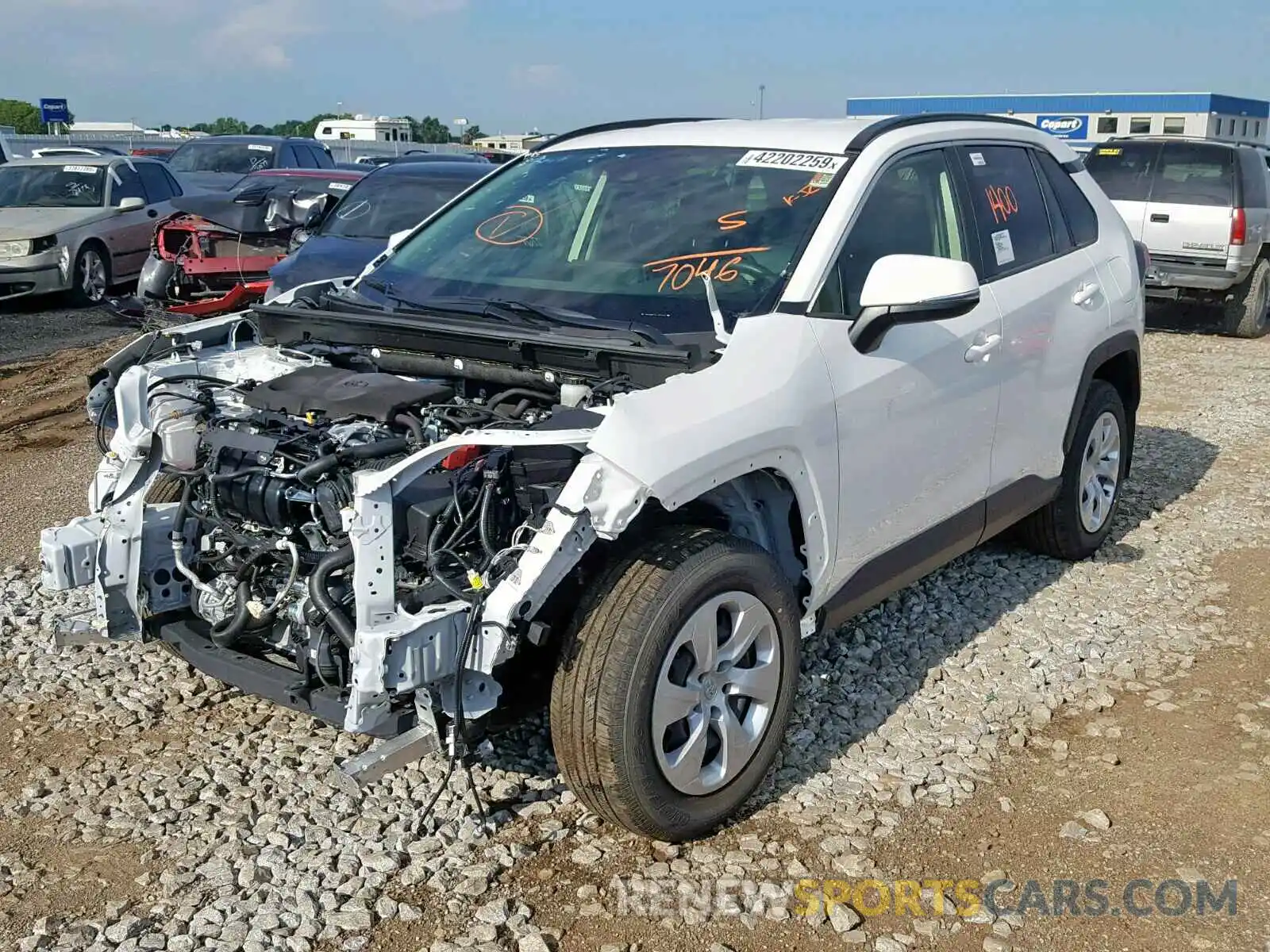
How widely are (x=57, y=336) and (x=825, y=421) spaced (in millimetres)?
10020

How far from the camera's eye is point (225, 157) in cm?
1784

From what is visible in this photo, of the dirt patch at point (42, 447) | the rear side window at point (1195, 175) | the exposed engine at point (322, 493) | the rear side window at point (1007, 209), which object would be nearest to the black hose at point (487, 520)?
the exposed engine at point (322, 493)

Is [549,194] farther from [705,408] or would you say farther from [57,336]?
[57,336]

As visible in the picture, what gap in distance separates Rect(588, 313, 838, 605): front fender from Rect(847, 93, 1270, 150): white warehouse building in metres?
42.1

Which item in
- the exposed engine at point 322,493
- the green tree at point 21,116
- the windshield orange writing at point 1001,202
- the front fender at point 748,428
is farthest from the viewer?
the green tree at point 21,116

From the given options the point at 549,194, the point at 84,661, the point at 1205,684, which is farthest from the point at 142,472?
the point at 1205,684

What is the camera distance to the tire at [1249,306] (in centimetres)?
1286

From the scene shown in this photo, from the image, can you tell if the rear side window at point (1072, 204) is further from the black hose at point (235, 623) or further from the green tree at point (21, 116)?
the green tree at point (21, 116)

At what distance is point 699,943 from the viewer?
299 centimetres

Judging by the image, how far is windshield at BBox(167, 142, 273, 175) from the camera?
17.5 metres

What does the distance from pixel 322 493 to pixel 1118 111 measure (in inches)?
1918

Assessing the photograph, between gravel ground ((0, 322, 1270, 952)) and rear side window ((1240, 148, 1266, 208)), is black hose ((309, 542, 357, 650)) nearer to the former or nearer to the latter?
gravel ground ((0, 322, 1270, 952))

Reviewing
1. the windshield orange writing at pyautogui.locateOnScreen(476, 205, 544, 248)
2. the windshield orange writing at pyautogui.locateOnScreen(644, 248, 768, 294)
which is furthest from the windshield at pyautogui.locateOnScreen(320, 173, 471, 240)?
the windshield orange writing at pyautogui.locateOnScreen(644, 248, 768, 294)

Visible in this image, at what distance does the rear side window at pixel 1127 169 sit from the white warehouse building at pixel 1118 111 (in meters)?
30.7
